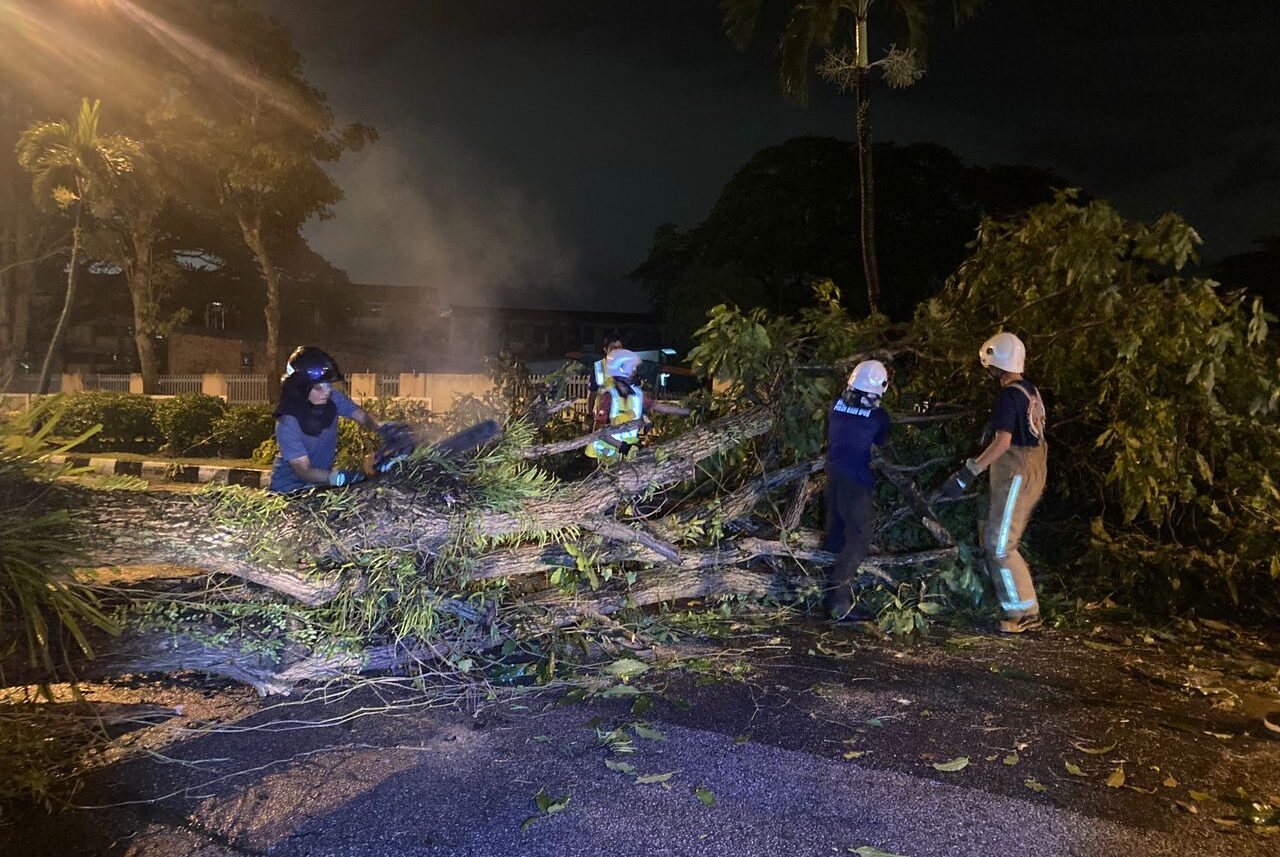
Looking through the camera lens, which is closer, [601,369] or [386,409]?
[601,369]

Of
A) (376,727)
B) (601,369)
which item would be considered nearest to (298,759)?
(376,727)

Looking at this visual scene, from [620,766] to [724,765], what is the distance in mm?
392

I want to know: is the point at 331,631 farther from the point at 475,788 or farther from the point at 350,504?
the point at 475,788

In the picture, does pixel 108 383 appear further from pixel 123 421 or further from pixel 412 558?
pixel 412 558

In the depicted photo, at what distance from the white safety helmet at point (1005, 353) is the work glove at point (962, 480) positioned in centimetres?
61

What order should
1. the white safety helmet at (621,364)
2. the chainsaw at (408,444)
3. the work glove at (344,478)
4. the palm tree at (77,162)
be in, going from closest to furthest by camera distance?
the work glove at (344,478) → the chainsaw at (408,444) → the white safety helmet at (621,364) → the palm tree at (77,162)

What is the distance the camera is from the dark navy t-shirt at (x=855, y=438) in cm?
489

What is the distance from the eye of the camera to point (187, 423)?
15.0 metres

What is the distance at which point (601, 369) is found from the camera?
6.09 meters

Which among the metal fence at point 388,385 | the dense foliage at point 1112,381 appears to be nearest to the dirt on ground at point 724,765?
the dense foliage at point 1112,381

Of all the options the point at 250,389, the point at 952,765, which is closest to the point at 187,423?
the point at 250,389

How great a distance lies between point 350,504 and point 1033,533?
4460 mm

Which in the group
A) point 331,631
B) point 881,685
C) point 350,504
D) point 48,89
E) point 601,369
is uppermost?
point 48,89

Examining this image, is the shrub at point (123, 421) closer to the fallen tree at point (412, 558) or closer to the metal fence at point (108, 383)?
the metal fence at point (108, 383)
